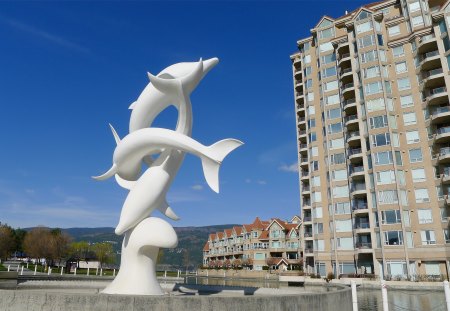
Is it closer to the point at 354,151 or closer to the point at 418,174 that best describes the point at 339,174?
the point at 354,151

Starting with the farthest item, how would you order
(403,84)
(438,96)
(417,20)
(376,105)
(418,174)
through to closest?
(417,20) → (403,84) → (376,105) → (418,174) → (438,96)

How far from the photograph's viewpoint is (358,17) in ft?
177

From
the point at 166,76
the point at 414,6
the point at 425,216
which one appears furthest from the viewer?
the point at 414,6

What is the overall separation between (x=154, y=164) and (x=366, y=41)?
4664cm

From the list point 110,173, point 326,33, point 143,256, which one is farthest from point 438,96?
point 143,256

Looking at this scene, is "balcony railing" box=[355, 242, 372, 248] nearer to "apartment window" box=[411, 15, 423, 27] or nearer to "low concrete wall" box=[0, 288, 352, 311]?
"apartment window" box=[411, 15, 423, 27]

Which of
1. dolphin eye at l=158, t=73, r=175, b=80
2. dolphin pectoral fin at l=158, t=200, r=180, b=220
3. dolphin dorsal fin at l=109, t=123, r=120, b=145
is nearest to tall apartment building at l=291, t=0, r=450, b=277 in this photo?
dolphin pectoral fin at l=158, t=200, r=180, b=220

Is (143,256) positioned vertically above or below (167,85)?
below

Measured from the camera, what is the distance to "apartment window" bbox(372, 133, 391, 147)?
154 ft

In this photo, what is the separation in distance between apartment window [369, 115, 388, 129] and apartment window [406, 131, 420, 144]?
3146 millimetres

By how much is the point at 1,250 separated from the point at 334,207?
6528 cm

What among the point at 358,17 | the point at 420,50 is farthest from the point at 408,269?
the point at 358,17

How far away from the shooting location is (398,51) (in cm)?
5081

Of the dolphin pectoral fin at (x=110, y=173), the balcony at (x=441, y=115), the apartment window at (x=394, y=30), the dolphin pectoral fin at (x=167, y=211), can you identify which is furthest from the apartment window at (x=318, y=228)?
the dolphin pectoral fin at (x=110, y=173)
